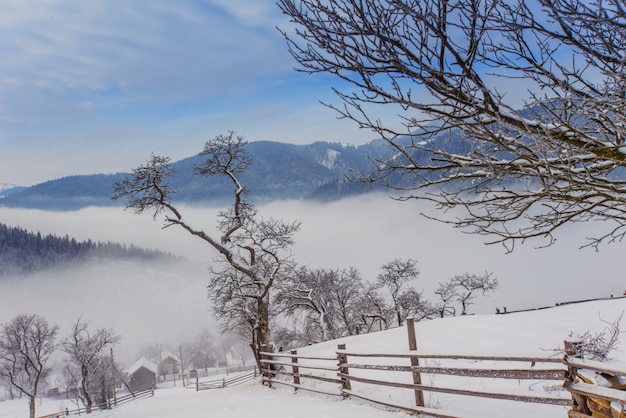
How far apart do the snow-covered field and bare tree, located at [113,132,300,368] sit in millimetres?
3655

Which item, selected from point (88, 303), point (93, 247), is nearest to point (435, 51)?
point (88, 303)

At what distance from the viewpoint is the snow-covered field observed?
20.8ft

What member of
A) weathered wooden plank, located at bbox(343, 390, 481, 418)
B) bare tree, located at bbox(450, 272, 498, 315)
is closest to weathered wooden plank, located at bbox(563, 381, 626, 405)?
weathered wooden plank, located at bbox(343, 390, 481, 418)

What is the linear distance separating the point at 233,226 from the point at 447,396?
37.4 feet

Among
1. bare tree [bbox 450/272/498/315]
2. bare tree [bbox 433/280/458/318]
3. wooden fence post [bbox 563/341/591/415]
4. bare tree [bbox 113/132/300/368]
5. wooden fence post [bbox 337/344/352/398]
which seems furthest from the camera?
bare tree [bbox 450/272/498/315]

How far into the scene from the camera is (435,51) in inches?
111

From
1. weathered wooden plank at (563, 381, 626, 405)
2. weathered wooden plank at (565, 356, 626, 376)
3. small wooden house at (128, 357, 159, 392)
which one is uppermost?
weathered wooden plank at (565, 356, 626, 376)

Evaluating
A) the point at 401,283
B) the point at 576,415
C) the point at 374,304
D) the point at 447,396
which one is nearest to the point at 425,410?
the point at 447,396

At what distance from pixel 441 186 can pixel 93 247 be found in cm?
20632

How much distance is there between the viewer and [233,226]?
55.4 feet

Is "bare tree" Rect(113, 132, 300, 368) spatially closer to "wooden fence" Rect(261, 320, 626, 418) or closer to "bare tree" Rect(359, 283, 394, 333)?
"wooden fence" Rect(261, 320, 626, 418)

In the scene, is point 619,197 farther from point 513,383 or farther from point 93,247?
point 93,247

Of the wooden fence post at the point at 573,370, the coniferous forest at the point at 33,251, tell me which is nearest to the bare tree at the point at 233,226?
the wooden fence post at the point at 573,370

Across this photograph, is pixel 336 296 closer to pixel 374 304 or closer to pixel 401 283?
pixel 374 304
